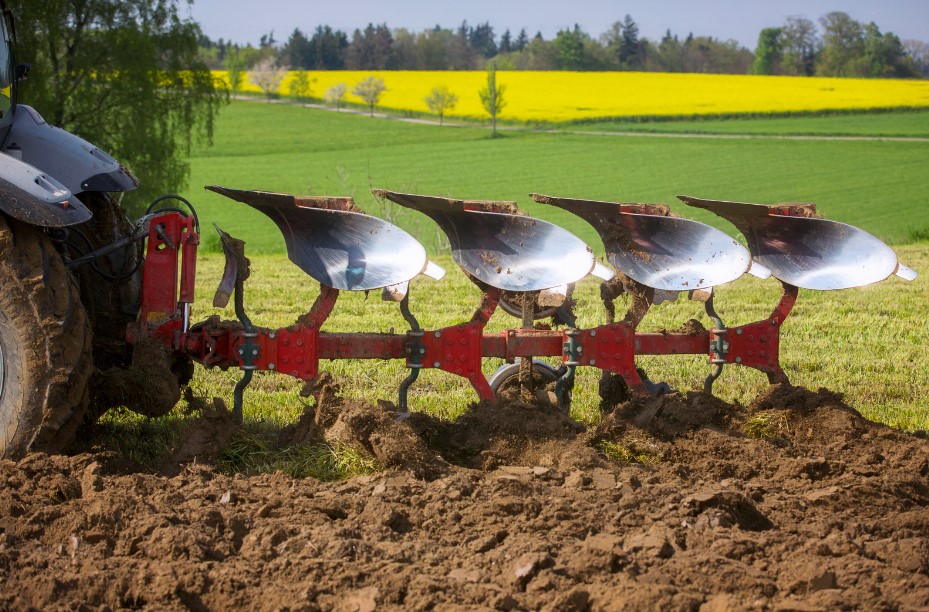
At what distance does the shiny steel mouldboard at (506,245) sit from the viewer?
5.04 metres

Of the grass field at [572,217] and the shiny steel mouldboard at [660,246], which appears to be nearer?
the shiny steel mouldboard at [660,246]

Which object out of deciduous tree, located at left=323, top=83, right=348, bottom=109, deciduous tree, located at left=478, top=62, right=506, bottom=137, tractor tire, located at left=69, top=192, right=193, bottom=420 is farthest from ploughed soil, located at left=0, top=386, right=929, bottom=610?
deciduous tree, located at left=323, top=83, right=348, bottom=109

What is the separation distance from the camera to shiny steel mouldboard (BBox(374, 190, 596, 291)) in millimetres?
5039

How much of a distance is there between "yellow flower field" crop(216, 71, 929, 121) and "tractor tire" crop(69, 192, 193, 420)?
120ft

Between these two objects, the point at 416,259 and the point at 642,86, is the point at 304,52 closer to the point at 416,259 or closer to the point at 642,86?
the point at 642,86

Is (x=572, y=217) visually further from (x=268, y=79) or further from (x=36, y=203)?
(x=268, y=79)

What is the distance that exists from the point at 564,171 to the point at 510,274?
25.9 m

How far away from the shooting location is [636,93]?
48344 mm

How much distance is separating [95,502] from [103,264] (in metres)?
1.75

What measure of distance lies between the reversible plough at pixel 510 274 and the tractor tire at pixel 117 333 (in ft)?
0.71

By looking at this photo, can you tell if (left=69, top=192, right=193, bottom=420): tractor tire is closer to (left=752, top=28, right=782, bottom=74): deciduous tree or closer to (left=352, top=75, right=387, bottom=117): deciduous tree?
(left=352, top=75, right=387, bottom=117): deciduous tree

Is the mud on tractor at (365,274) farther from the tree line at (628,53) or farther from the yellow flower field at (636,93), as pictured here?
the tree line at (628,53)

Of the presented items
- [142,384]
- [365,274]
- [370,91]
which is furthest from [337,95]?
[142,384]

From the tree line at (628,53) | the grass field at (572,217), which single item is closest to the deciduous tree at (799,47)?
the tree line at (628,53)
